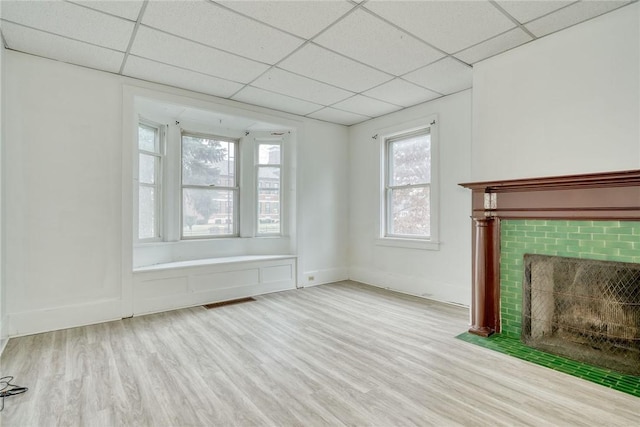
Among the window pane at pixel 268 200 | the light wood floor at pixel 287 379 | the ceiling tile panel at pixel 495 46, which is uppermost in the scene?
the ceiling tile panel at pixel 495 46

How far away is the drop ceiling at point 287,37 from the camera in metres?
2.44

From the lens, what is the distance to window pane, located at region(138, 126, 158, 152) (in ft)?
14.6

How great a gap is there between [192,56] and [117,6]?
798 mm

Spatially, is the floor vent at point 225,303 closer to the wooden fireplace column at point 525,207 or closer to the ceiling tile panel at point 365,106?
the wooden fireplace column at point 525,207

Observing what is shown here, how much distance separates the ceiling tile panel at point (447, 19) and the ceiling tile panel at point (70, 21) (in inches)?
81.2

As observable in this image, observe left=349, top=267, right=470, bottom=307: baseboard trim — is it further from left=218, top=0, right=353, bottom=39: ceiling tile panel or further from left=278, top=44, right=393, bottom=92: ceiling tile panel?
left=218, top=0, right=353, bottom=39: ceiling tile panel

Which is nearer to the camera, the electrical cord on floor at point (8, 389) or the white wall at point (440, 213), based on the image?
the electrical cord on floor at point (8, 389)

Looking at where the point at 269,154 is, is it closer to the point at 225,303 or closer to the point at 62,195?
the point at 225,303

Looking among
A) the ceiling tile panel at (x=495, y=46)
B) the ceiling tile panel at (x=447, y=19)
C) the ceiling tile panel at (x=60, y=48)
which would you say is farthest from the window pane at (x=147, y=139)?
the ceiling tile panel at (x=495, y=46)

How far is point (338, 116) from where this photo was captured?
17.2 feet

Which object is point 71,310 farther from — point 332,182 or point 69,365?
point 332,182

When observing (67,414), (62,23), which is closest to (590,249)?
(67,414)

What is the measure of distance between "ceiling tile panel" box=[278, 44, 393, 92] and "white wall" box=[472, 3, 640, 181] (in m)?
1.12

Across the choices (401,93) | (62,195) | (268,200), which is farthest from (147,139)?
(401,93)
